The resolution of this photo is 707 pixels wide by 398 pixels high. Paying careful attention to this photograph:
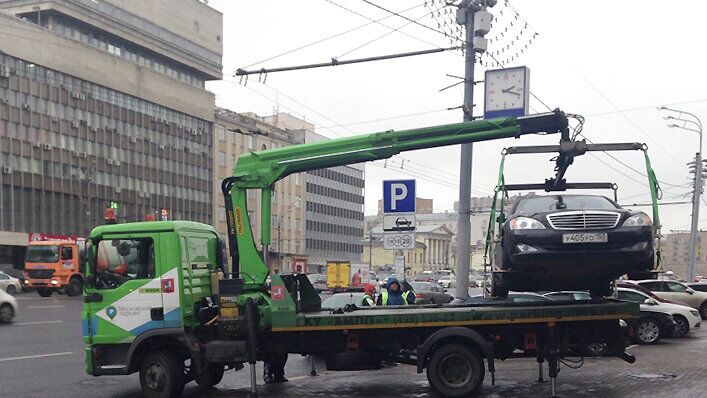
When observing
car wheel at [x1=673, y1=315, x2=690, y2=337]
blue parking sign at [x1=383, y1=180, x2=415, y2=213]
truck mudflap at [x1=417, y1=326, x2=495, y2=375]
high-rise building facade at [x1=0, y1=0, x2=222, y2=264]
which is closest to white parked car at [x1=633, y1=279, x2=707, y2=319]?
car wheel at [x1=673, y1=315, x2=690, y2=337]

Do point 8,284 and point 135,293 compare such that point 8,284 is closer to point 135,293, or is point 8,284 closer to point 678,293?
point 135,293

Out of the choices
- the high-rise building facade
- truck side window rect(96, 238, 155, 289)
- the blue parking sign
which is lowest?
truck side window rect(96, 238, 155, 289)

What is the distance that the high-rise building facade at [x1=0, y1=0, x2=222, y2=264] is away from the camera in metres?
58.6

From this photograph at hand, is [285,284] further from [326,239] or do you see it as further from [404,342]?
[326,239]

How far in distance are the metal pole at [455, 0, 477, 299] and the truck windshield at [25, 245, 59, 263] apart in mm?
24713

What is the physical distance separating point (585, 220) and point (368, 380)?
184 inches

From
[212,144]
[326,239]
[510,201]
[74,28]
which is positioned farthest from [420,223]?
[510,201]

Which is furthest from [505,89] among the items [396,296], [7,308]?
[7,308]

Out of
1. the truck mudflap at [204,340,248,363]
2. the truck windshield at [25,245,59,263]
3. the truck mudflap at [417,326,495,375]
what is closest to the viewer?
the truck mudflap at [417,326,495,375]

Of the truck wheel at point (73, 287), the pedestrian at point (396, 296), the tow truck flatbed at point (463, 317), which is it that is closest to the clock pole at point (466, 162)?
the pedestrian at point (396, 296)

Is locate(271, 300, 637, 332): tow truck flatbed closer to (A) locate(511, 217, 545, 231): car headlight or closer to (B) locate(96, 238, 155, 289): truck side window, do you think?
(A) locate(511, 217, 545, 231): car headlight

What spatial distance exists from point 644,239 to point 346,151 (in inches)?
168

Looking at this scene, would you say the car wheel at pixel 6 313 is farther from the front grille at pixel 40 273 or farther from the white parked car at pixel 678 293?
the white parked car at pixel 678 293

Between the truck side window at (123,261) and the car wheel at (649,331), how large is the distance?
42.5 feet
